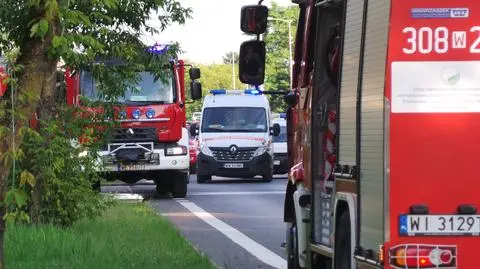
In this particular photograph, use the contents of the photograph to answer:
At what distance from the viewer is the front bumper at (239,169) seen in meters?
36.1

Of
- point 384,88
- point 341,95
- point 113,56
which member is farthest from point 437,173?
point 113,56

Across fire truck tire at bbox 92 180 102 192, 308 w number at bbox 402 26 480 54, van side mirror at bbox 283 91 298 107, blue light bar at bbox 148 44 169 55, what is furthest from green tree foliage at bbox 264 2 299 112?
308 w number at bbox 402 26 480 54

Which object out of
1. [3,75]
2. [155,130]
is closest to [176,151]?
[155,130]

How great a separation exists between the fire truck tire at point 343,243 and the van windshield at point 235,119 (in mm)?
27046

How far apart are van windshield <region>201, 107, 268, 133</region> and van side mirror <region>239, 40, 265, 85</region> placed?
2447 centimetres

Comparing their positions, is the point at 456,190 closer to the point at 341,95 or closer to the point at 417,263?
the point at 417,263

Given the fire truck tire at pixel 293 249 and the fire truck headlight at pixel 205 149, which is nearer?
the fire truck tire at pixel 293 249

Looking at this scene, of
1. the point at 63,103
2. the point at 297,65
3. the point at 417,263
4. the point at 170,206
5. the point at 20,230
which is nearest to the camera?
the point at 417,263

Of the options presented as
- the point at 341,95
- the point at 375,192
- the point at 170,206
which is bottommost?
the point at 170,206

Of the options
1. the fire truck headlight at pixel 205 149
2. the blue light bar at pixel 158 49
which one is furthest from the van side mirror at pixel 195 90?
the blue light bar at pixel 158 49

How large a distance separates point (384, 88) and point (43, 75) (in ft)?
9.51

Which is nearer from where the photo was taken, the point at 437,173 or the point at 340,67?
the point at 437,173

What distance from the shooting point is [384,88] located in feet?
25.4

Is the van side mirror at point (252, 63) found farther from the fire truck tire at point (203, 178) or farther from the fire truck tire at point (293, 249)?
the fire truck tire at point (203, 178)
